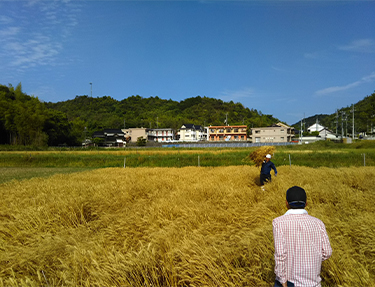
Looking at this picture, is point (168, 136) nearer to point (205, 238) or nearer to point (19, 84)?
point (19, 84)

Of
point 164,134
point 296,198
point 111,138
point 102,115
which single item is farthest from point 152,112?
point 296,198

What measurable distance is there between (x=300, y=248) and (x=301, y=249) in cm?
1

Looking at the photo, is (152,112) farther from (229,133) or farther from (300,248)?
(300,248)

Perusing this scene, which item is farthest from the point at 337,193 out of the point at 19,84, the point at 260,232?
the point at 19,84

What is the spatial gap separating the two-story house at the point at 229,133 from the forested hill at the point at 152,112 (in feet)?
55.5

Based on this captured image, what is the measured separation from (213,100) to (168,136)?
249 ft

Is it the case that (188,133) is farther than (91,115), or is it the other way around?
(91,115)

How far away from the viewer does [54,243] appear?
144 inches

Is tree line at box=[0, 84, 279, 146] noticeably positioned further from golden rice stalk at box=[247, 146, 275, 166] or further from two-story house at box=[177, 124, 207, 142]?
golden rice stalk at box=[247, 146, 275, 166]

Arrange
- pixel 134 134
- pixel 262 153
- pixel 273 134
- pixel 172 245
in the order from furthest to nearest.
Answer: pixel 134 134 → pixel 273 134 → pixel 262 153 → pixel 172 245

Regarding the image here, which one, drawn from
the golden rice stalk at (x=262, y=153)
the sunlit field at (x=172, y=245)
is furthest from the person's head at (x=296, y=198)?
the golden rice stalk at (x=262, y=153)

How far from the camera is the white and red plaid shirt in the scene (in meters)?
2.17

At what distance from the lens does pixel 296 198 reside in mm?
2271

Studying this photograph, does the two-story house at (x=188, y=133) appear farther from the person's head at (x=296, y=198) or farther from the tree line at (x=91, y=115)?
the person's head at (x=296, y=198)
